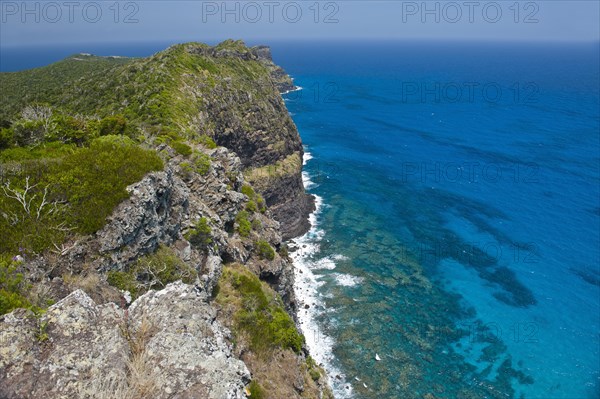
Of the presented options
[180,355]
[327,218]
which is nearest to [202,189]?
[180,355]

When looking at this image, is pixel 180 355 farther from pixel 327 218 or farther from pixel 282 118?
pixel 282 118

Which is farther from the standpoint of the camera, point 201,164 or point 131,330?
point 201,164

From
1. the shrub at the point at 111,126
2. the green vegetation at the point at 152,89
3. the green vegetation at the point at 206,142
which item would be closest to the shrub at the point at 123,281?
the shrub at the point at 111,126

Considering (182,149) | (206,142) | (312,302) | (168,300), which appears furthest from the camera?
(312,302)

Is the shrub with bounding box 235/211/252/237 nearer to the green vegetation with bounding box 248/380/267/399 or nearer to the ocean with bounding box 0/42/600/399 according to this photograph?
the green vegetation with bounding box 248/380/267/399

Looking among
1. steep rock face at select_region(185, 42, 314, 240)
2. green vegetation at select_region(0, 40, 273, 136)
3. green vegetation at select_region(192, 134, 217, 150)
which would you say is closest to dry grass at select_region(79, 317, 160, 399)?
green vegetation at select_region(192, 134, 217, 150)

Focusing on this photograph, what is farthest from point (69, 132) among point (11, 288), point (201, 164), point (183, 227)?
point (11, 288)

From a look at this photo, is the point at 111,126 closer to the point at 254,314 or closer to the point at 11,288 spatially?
the point at 11,288

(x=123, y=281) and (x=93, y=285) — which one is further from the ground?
(x=93, y=285)
